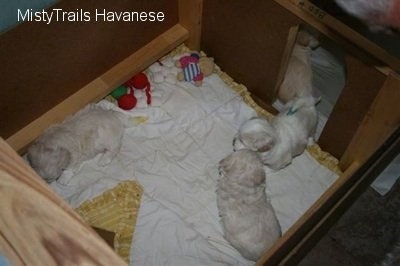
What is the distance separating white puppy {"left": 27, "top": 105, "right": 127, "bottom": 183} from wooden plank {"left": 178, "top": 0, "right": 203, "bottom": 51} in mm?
380

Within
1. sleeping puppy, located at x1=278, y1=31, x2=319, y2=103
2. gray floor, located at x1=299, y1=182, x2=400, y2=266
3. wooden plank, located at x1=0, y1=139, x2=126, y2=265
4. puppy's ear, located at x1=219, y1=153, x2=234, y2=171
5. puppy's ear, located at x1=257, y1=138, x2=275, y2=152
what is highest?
wooden plank, located at x1=0, y1=139, x2=126, y2=265

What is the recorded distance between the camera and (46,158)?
4.26ft

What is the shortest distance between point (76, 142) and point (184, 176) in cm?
33

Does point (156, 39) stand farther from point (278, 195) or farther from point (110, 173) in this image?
point (278, 195)

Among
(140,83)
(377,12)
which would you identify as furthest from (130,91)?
(377,12)

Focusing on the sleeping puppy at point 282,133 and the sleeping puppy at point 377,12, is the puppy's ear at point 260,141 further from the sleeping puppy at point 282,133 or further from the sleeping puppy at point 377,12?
the sleeping puppy at point 377,12

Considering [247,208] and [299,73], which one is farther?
[299,73]

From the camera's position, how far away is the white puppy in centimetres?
131

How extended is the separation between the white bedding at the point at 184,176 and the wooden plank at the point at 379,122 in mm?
145

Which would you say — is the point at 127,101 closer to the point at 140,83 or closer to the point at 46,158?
the point at 140,83

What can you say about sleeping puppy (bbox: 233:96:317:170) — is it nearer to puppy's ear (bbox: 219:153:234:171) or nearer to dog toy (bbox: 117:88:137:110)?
puppy's ear (bbox: 219:153:234:171)

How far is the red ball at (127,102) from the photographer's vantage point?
1.52 m

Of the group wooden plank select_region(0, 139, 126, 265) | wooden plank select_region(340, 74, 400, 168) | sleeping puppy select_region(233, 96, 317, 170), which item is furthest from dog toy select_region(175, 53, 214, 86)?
wooden plank select_region(0, 139, 126, 265)

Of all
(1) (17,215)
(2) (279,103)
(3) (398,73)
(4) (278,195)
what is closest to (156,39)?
(2) (279,103)
